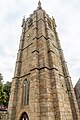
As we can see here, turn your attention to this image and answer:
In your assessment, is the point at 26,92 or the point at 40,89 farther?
the point at 26,92

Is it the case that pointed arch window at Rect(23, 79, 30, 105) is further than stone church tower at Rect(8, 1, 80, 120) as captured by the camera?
Yes

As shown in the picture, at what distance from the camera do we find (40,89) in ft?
36.7

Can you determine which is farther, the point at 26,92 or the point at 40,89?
the point at 26,92

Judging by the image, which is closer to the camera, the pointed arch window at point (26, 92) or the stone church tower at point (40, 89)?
the stone church tower at point (40, 89)

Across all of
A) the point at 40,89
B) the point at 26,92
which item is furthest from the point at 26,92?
the point at 40,89

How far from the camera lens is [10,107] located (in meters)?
12.2

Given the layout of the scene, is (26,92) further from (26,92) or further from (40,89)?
(40,89)

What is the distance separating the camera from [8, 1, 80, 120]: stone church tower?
32.8 feet

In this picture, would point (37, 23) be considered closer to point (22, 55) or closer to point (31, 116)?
point (22, 55)

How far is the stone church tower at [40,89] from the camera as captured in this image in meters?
10.0

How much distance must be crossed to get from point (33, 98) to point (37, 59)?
4486mm

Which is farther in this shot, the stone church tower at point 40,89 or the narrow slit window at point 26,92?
the narrow slit window at point 26,92

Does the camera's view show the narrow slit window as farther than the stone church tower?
Yes

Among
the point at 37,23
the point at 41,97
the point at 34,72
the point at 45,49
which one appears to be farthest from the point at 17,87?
A: the point at 37,23
